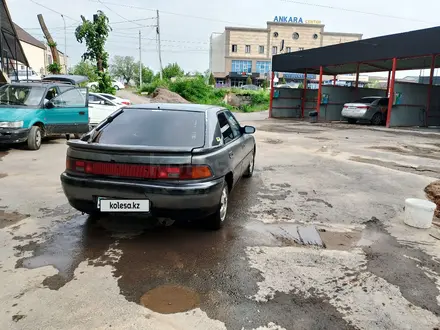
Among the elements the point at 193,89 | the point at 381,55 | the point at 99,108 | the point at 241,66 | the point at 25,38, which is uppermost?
the point at 25,38

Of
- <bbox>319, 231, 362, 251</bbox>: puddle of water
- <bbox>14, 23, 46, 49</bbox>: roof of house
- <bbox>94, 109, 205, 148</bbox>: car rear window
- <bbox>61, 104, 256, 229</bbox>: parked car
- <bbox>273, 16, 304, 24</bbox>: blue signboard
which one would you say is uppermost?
<bbox>273, 16, 304, 24</bbox>: blue signboard

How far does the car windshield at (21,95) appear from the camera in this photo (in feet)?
31.0

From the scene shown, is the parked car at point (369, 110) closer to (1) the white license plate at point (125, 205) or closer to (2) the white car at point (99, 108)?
(2) the white car at point (99, 108)

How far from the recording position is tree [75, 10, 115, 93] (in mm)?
21031

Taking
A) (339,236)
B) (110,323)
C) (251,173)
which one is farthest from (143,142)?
(251,173)

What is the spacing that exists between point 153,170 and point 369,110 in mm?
17728

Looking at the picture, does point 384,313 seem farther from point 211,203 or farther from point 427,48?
point 427,48

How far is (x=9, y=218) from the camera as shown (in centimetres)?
458

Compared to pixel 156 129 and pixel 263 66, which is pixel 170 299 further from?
pixel 263 66

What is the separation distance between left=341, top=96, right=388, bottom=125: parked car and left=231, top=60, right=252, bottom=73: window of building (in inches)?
2197

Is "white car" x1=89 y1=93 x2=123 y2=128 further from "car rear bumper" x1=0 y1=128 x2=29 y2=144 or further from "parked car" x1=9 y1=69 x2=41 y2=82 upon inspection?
"parked car" x1=9 y1=69 x2=41 y2=82

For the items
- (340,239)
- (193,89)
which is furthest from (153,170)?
(193,89)

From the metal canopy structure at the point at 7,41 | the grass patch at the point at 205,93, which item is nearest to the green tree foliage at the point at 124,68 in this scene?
the grass patch at the point at 205,93

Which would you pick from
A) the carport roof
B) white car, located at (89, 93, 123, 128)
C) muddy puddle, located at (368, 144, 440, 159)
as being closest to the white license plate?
muddy puddle, located at (368, 144, 440, 159)
